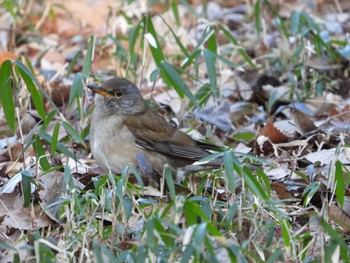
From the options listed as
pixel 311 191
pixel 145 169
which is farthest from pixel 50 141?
pixel 311 191

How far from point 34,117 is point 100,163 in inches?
55.9

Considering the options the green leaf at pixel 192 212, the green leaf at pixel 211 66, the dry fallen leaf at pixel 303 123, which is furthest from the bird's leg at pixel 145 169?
the dry fallen leaf at pixel 303 123

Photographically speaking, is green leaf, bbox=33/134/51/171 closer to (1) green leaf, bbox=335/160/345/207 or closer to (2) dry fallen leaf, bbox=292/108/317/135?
(1) green leaf, bbox=335/160/345/207

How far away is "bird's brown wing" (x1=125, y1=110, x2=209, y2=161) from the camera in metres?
6.10

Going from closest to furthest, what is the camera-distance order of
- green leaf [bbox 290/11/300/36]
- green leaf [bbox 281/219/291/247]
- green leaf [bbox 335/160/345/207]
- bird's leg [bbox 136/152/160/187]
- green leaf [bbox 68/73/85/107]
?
green leaf [bbox 281/219/291/247]
green leaf [bbox 335/160/345/207]
bird's leg [bbox 136/152/160/187]
green leaf [bbox 68/73/85/107]
green leaf [bbox 290/11/300/36]

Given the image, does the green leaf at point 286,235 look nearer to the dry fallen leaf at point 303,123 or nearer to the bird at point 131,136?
the bird at point 131,136

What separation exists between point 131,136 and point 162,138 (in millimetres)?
231

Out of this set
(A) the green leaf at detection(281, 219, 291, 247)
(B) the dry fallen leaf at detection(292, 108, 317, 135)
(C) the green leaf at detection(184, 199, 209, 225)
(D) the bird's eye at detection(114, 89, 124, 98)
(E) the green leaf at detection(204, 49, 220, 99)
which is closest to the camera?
(C) the green leaf at detection(184, 199, 209, 225)

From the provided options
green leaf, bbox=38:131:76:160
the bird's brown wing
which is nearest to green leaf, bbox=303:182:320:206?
the bird's brown wing

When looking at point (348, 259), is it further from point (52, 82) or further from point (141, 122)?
point (52, 82)

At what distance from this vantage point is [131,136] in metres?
6.17

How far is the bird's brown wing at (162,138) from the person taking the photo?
6102 millimetres

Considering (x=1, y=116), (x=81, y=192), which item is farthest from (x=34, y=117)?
(x=81, y=192)

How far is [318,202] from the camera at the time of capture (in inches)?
216
